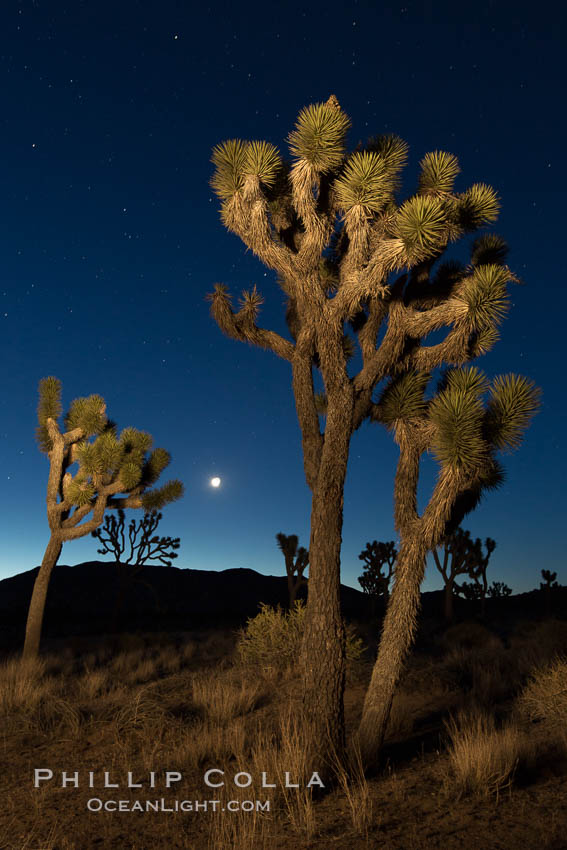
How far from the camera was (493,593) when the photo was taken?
108ft

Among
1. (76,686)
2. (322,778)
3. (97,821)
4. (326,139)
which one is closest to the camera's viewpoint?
(97,821)

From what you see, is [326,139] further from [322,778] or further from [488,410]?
[322,778]

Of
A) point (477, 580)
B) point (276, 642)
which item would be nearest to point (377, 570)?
point (477, 580)

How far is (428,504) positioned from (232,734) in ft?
11.9

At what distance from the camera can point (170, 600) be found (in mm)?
47438

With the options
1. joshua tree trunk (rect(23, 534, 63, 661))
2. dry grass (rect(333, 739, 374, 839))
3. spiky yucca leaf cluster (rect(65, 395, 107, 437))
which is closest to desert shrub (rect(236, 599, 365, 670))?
dry grass (rect(333, 739, 374, 839))

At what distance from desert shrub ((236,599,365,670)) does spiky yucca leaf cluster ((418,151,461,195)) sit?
803cm

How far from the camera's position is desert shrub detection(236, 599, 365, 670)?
10727 millimetres

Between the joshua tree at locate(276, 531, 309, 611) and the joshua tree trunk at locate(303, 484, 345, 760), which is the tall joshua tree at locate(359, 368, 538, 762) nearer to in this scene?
the joshua tree trunk at locate(303, 484, 345, 760)

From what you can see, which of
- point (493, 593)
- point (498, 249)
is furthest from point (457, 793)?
point (493, 593)

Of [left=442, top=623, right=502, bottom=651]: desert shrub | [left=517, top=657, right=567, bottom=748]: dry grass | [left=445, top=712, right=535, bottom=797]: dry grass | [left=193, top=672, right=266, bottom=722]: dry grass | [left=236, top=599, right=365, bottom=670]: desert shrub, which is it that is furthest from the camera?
[left=442, top=623, right=502, bottom=651]: desert shrub

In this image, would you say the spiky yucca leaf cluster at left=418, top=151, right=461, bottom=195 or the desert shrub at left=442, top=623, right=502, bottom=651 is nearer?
the spiky yucca leaf cluster at left=418, top=151, right=461, bottom=195

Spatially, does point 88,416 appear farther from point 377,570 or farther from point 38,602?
point 377,570

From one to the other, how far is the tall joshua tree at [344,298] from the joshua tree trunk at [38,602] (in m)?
8.59
